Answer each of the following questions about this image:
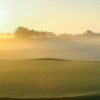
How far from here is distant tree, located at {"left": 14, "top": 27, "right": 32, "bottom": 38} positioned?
84.5 feet

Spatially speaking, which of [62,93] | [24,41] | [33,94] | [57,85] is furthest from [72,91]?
[24,41]

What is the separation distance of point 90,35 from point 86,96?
82.7ft

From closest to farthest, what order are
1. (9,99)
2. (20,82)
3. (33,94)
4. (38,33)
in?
(9,99), (33,94), (20,82), (38,33)

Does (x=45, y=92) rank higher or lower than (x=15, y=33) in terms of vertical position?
lower

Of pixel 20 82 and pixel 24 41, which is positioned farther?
pixel 24 41

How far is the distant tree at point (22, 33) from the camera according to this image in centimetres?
2575

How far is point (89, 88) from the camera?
421 centimetres

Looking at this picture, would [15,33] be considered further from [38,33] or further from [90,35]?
[90,35]

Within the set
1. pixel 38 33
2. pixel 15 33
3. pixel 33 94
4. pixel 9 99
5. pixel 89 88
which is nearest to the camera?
pixel 9 99

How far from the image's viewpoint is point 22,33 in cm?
2734

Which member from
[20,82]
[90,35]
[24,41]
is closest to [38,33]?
[24,41]

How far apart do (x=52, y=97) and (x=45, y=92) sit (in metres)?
0.40

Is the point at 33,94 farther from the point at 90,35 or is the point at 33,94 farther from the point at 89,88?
the point at 90,35

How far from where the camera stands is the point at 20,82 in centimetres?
472
